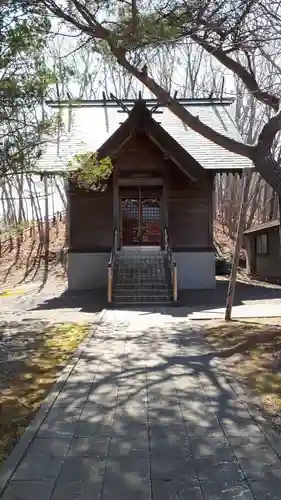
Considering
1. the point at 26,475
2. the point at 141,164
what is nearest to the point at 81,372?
the point at 26,475

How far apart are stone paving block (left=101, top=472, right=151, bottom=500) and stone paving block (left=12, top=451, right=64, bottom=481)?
37 cm

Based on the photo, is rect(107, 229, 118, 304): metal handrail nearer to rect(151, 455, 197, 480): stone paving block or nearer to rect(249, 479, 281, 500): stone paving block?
rect(151, 455, 197, 480): stone paving block

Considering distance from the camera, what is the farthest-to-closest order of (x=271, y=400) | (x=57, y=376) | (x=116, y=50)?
1. (x=116, y=50)
2. (x=57, y=376)
3. (x=271, y=400)

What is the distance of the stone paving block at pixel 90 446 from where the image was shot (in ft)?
11.6

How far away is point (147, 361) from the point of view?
6516 millimetres

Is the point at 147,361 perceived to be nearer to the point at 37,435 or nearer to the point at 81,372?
the point at 81,372

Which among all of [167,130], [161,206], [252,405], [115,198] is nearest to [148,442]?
[252,405]

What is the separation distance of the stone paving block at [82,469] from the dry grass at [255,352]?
5.73 ft

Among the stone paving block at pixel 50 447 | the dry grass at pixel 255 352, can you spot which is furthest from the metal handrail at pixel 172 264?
the stone paving block at pixel 50 447

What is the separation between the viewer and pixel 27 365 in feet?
21.5

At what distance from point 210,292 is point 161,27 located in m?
10.2

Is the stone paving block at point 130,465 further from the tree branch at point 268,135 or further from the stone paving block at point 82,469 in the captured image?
the tree branch at point 268,135

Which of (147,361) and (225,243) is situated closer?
(147,361)

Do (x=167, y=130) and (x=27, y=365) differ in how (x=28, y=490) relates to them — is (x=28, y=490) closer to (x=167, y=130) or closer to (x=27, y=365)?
(x=27, y=365)
